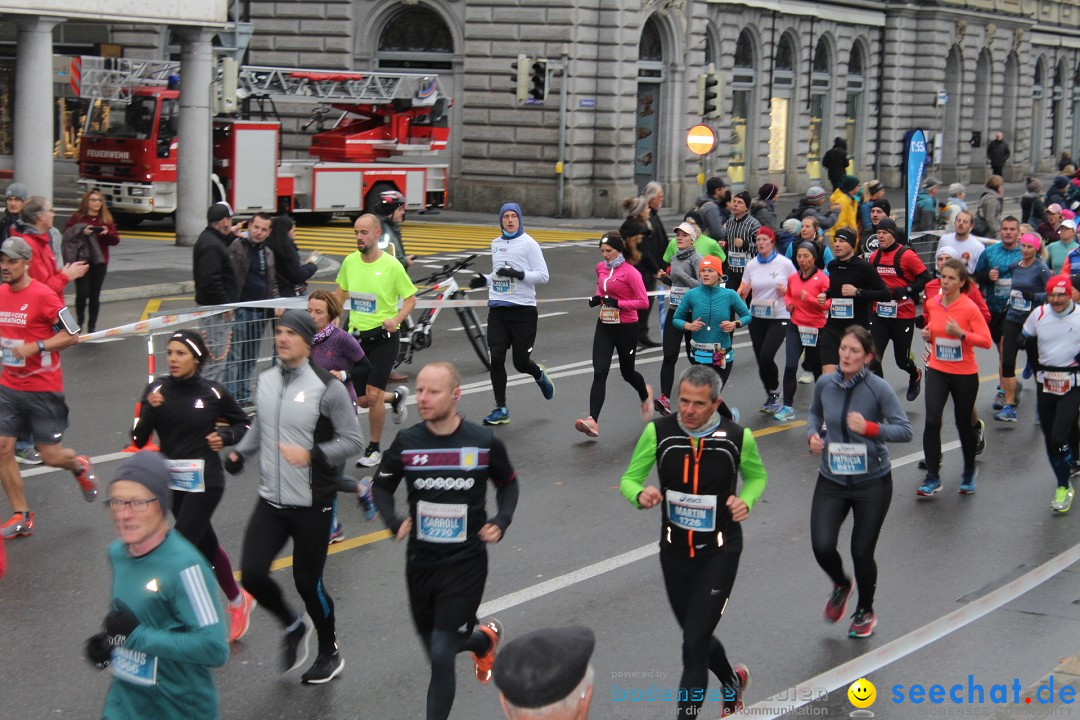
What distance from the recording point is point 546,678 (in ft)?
10.7

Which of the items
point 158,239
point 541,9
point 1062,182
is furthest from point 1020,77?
point 158,239

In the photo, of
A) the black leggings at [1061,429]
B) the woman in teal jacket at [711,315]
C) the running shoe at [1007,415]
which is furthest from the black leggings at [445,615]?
the running shoe at [1007,415]

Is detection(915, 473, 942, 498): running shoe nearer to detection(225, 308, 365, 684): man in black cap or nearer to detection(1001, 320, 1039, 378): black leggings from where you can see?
detection(1001, 320, 1039, 378): black leggings

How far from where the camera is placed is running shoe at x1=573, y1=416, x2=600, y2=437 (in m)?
12.1

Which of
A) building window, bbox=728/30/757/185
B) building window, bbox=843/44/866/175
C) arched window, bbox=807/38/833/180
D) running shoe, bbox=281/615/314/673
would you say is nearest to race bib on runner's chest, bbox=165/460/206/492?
running shoe, bbox=281/615/314/673

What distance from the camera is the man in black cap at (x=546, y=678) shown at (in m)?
3.26

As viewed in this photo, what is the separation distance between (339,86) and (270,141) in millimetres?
3506

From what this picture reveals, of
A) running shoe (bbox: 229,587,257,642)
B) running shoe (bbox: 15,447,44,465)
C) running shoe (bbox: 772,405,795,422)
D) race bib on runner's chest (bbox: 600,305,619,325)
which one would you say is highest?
race bib on runner's chest (bbox: 600,305,619,325)

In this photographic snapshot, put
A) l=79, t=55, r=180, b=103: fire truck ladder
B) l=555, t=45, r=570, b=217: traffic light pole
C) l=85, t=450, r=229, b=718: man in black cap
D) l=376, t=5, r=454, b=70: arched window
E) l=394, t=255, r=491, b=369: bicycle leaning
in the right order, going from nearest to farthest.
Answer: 1. l=85, t=450, r=229, b=718: man in black cap
2. l=394, t=255, r=491, b=369: bicycle leaning
3. l=79, t=55, r=180, b=103: fire truck ladder
4. l=555, t=45, r=570, b=217: traffic light pole
5. l=376, t=5, r=454, b=70: arched window

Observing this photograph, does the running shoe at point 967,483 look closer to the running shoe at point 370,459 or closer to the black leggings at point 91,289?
the running shoe at point 370,459

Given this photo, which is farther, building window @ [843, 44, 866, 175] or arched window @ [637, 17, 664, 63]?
building window @ [843, 44, 866, 175]

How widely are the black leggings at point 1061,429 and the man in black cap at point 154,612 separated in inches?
289

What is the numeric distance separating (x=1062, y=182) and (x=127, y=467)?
73.3ft

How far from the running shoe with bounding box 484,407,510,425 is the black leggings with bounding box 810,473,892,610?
5.12 meters
